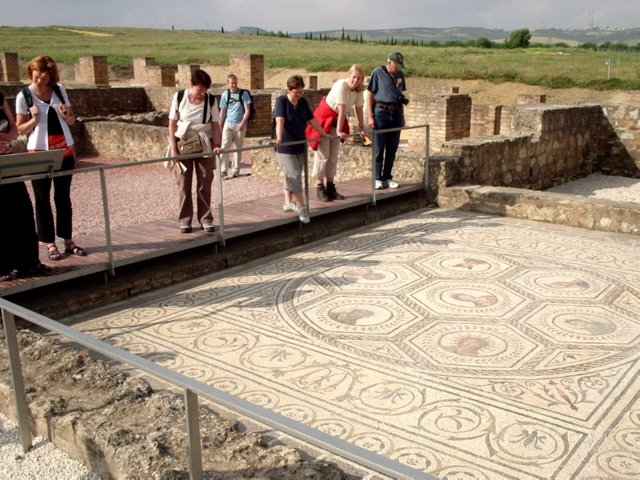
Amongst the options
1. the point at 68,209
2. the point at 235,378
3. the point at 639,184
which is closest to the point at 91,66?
the point at 639,184

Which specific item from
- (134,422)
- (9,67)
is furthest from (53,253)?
(9,67)

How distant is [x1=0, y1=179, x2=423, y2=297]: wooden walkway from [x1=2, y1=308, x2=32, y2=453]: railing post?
1588mm

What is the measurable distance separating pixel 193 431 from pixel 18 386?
1.21 metres

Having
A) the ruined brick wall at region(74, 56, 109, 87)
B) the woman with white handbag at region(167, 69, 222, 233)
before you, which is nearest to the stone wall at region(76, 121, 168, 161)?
the woman with white handbag at region(167, 69, 222, 233)

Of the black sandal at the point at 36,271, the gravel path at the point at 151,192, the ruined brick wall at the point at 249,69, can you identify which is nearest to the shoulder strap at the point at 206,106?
the black sandal at the point at 36,271

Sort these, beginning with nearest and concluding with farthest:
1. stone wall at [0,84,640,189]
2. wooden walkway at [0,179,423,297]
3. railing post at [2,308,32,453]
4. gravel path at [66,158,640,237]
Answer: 1. railing post at [2,308,32,453]
2. wooden walkway at [0,179,423,297]
3. gravel path at [66,158,640,237]
4. stone wall at [0,84,640,189]

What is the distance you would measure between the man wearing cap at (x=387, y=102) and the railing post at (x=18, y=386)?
5225 mm

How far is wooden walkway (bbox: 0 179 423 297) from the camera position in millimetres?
4785

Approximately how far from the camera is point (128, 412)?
3.01m

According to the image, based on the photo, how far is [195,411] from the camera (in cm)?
212

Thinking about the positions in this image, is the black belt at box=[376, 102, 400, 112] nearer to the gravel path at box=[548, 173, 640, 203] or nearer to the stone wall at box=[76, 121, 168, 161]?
the gravel path at box=[548, 173, 640, 203]

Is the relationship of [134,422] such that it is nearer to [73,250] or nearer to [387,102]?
[73,250]

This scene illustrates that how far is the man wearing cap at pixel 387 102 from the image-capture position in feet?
24.8

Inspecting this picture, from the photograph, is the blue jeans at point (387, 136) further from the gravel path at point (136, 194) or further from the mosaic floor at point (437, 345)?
the gravel path at point (136, 194)
